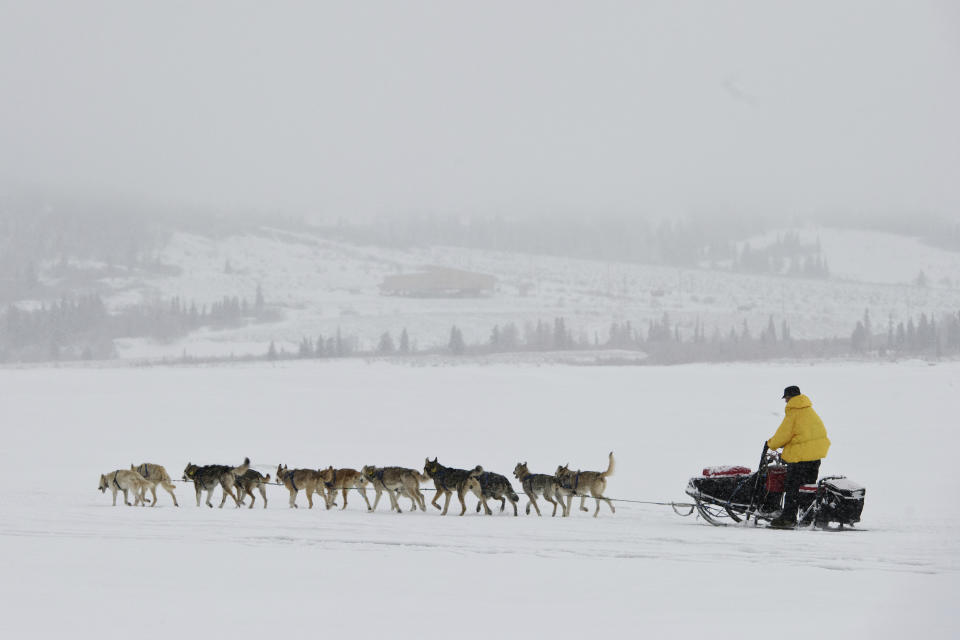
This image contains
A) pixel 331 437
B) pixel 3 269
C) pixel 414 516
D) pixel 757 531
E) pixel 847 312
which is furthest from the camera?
pixel 3 269

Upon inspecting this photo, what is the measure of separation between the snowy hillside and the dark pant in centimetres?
6973

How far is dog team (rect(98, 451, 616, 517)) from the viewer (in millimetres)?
13961

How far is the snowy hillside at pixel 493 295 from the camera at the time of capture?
89.5 metres

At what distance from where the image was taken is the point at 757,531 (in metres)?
11.7

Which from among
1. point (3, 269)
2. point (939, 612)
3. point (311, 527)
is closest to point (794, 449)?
point (939, 612)

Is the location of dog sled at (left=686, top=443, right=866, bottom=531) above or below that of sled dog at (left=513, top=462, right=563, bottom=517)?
above

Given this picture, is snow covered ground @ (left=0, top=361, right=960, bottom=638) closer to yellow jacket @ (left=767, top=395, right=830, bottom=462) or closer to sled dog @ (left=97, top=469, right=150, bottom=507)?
sled dog @ (left=97, top=469, right=150, bottom=507)

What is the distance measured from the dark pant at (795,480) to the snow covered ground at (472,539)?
60cm

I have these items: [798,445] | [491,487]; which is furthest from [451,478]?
[798,445]

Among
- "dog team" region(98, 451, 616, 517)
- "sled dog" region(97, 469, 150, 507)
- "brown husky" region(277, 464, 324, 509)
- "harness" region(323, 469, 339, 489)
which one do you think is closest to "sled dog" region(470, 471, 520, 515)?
"dog team" region(98, 451, 616, 517)

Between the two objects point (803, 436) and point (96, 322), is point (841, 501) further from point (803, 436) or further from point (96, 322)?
point (96, 322)

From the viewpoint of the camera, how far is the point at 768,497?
40.4 feet

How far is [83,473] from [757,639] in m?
16.9

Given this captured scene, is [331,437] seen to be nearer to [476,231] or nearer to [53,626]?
[53,626]
